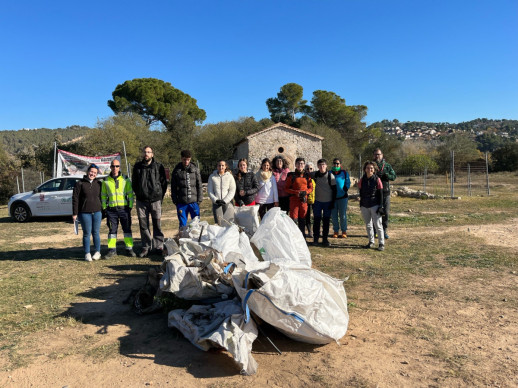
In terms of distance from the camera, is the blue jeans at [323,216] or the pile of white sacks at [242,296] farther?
the blue jeans at [323,216]

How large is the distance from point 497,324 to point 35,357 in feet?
14.2

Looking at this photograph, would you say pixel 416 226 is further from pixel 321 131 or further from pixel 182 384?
pixel 321 131

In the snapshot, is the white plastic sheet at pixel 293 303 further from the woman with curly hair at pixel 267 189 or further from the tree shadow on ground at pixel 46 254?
the tree shadow on ground at pixel 46 254

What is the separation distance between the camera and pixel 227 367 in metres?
2.96

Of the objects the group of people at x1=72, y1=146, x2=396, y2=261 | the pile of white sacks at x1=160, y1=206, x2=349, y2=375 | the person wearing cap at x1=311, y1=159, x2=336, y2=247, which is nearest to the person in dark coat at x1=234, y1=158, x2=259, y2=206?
the group of people at x1=72, y1=146, x2=396, y2=261

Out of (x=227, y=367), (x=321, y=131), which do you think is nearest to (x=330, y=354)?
(x=227, y=367)

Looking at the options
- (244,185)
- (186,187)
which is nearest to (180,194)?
(186,187)

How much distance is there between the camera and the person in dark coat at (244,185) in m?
7.01

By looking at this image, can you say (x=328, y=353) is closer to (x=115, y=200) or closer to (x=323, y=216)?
(x=323, y=216)

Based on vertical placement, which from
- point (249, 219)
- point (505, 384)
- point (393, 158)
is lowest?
point (505, 384)

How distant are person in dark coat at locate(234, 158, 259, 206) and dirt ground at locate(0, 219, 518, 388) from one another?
328 cm

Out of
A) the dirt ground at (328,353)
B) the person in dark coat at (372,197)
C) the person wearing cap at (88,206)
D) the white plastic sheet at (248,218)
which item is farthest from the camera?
the person in dark coat at (372,197)

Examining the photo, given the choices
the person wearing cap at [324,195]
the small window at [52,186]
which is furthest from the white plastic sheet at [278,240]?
the small window at [52,186]

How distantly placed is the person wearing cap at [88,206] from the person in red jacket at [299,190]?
363 centimetres
